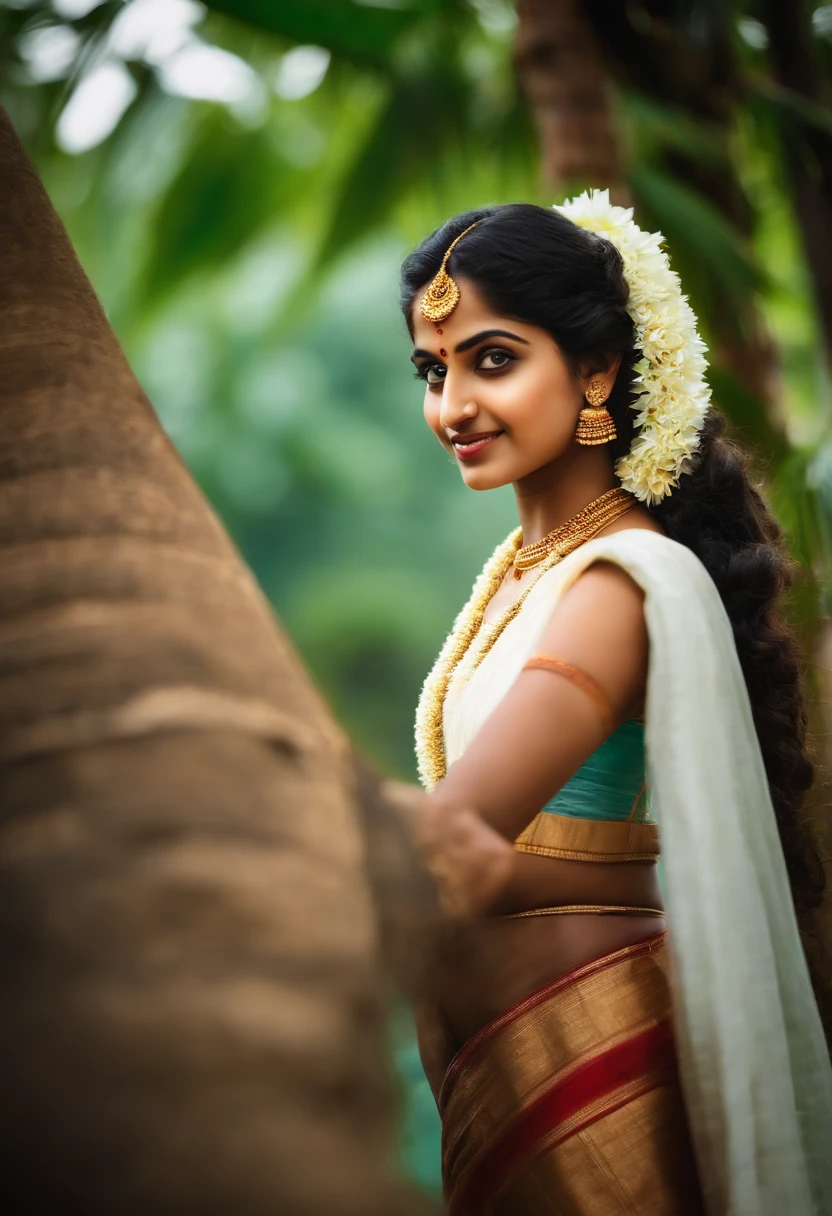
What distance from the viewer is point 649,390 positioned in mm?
1411

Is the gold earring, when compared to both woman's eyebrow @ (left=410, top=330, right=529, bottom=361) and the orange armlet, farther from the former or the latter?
the orange armlet

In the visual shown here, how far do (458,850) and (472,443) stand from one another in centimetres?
59

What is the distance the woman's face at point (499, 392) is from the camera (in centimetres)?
132

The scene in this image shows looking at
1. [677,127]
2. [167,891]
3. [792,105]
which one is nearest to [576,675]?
[167,891]

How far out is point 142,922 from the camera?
517mm

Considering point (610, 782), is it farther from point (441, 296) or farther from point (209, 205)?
point (209, 205)

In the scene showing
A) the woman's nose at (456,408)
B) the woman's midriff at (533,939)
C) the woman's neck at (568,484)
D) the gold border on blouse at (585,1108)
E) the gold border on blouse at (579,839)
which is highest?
the woman's nose at (456,408)

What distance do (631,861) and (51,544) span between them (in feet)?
2.77

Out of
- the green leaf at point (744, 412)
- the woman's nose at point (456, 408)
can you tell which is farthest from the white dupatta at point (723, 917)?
the green leaf at point (744, 412)

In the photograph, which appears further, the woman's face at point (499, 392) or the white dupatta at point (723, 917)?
the woman's face at point (499, 392)

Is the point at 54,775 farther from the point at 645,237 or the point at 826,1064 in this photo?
the point at 645,237

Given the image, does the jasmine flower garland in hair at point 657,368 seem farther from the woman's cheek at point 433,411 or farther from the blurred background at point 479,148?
the blurred background at point 479,148

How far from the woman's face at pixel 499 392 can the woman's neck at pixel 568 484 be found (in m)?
0.04

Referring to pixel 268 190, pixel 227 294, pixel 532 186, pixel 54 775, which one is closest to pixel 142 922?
pixel 54 775
